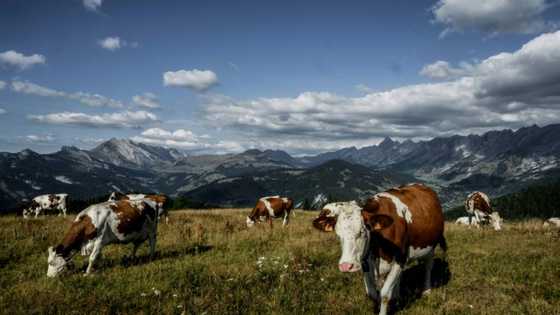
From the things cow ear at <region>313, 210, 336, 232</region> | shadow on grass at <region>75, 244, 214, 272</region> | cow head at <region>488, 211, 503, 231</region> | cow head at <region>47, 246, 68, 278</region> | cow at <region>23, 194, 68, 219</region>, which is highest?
cow ear at <region>313, 210, 336, 232</region>

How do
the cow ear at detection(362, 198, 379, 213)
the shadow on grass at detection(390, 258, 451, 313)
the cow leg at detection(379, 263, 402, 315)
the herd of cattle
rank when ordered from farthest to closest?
the shadow on grass at detection(390, 258, 451, 313)
the cow ear at detection(362, 198, 379, 213)
the cow leg at detection(379, 263, 402, 315)
the herd of cattle

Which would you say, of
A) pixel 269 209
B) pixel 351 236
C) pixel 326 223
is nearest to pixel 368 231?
pixel 351 236

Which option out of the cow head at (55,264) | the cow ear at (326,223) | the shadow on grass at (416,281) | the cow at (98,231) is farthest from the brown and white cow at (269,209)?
the cow ear at (326,223)

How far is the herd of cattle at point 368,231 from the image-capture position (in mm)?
7949

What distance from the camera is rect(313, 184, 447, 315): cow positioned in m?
7.73

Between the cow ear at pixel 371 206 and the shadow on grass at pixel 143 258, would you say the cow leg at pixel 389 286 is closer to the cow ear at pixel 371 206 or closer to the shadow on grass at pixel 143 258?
the cow ear at pixel 371 206

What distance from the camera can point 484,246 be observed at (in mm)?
16453

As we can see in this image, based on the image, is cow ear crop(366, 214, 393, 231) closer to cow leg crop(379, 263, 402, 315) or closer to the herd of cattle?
the herd of cattle

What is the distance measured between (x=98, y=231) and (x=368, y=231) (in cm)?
935

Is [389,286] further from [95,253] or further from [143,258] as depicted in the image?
[143,258]

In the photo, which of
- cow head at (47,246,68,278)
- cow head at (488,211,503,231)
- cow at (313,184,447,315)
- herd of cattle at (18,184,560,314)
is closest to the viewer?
cow at (313,184,447,315)

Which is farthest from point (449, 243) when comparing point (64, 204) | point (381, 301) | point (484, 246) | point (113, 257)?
point (64, 204)

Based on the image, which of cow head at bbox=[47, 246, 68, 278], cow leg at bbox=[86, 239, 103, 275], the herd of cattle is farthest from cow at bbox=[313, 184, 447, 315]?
cow head at bbox=[47, 246, 68, 278]

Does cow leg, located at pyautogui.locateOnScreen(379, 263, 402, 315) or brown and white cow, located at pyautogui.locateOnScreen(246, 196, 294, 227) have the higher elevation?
cow leg, located at pyautogui.locateOnScreen(379, 263, 402, 315)
